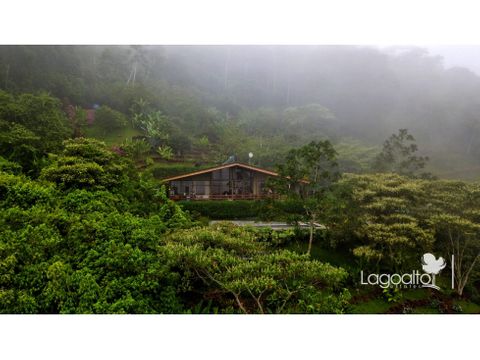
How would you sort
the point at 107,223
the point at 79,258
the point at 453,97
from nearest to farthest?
the point at 79,258, the point at 107,223, the point at 453,97

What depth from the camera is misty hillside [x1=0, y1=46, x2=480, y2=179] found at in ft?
21.7

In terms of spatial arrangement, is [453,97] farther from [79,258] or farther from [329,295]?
[79,258]

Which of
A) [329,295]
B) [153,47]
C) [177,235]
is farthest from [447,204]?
[153,47]

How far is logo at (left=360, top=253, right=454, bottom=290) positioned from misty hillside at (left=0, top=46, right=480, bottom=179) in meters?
1.51

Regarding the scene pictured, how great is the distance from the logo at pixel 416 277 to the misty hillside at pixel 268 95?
151cm

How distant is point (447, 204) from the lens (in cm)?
665

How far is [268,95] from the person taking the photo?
695 centimetres

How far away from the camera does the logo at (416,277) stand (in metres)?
6.43

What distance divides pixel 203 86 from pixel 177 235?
2.77 m

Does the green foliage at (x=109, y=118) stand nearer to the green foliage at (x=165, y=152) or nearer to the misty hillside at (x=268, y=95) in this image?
the misty hillside at (x=268, y=95)

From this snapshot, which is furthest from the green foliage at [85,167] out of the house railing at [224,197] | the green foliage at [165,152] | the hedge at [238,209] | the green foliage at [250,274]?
the green foliage at [250,274]

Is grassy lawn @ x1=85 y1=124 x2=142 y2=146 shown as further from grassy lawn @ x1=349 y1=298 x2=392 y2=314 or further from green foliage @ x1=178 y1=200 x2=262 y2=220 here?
grassy lawn @ x1=349 y1=298 x2=392 y2=314

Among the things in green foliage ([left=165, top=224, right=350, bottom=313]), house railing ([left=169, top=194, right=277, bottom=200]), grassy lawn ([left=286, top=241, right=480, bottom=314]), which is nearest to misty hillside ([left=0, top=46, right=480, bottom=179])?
house railing ([left=169, top=194, right=277, bottom=200])

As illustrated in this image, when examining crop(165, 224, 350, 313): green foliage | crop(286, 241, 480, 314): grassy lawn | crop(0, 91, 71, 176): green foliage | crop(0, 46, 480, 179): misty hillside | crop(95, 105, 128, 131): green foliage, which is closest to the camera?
crop(165, 224, 350, 313): green foliage
